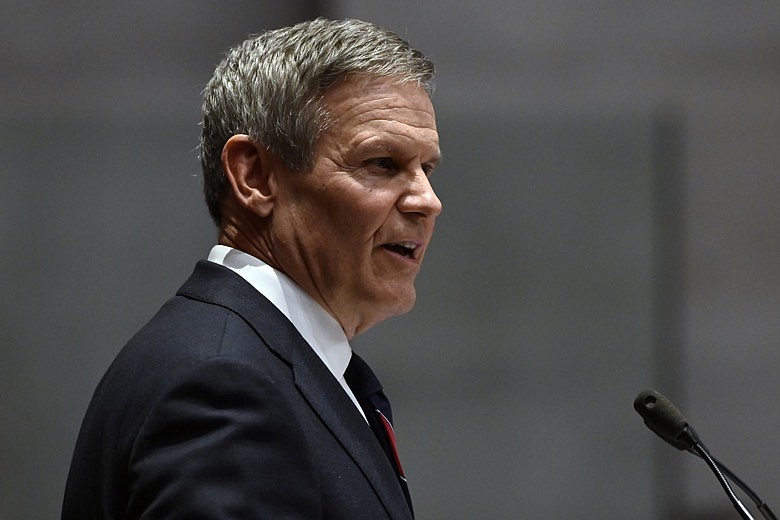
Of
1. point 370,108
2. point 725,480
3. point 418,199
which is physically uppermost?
point 370,108

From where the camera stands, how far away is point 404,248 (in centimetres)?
142

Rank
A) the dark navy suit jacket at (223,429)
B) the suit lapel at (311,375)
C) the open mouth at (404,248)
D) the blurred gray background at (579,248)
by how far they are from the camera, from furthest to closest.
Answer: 1. the blurred gray background at (579,248)
2. the open mouth at (404,248)
3. the suit lapel at (311,375)
4. the dark navy suit jacket at (223,429)

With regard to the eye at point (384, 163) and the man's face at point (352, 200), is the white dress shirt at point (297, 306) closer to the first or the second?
the man's face at point (352, 200)

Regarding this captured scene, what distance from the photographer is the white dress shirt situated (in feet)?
4.25

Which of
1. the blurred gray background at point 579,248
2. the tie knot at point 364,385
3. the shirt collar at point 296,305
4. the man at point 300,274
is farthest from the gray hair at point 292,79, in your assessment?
the blurred gray background at point 579,248

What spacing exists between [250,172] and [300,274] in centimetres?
15

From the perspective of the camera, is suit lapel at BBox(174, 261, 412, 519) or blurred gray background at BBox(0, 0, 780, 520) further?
blurred gray background at BBox(0, 0, 780, 520)

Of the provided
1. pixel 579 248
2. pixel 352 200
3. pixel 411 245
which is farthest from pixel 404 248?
pixel 579 248

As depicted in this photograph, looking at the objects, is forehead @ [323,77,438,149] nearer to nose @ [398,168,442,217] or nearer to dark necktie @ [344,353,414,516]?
nose @ [398,168,442,217]

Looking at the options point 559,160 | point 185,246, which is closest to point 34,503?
point 185,246

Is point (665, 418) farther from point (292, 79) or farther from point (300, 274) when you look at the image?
point (292, 79)

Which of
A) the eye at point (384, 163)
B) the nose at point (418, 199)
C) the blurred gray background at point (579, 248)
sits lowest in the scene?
the blurred gray background at point (579, 248)

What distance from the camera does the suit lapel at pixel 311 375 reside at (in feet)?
3.90

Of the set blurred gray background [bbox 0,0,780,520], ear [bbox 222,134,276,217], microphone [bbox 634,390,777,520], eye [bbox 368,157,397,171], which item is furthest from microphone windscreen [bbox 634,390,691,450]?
blurred gray background [bbox 0,0,780,520]
